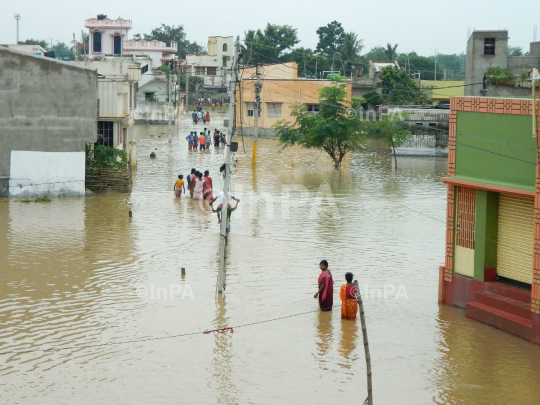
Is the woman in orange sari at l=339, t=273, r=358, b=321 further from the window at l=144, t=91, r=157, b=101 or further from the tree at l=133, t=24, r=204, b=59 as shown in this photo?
the tree at l=133, t=24, r=204, b=59

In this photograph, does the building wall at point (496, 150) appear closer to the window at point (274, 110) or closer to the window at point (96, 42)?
the window at point (274, 110)

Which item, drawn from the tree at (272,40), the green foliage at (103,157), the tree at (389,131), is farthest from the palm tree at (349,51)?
the green foliage at (103,157)

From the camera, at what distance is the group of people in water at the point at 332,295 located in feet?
45.1

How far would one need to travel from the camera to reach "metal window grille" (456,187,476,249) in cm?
1434

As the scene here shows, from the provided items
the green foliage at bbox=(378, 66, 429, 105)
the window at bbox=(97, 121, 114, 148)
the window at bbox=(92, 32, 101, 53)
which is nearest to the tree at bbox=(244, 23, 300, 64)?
the window at bbox=(92, 32, 101, 53)

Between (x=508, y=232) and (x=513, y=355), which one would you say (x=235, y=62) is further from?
(x=513, y=355)

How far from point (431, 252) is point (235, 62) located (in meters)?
7.53

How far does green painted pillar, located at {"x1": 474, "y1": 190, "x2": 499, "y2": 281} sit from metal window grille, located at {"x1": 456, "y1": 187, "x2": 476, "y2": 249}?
0.54 feet

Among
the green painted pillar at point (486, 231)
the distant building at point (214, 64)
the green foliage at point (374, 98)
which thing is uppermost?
the distant building at point (214, 64)

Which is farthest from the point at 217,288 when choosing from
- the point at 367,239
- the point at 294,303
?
the point at 367,239

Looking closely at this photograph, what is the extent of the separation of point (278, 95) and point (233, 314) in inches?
1615

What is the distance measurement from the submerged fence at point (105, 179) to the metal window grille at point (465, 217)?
52.4 feet

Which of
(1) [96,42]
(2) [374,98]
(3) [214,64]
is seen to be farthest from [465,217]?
(3) [214,64]

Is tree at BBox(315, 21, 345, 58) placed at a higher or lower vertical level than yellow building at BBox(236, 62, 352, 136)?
higher
